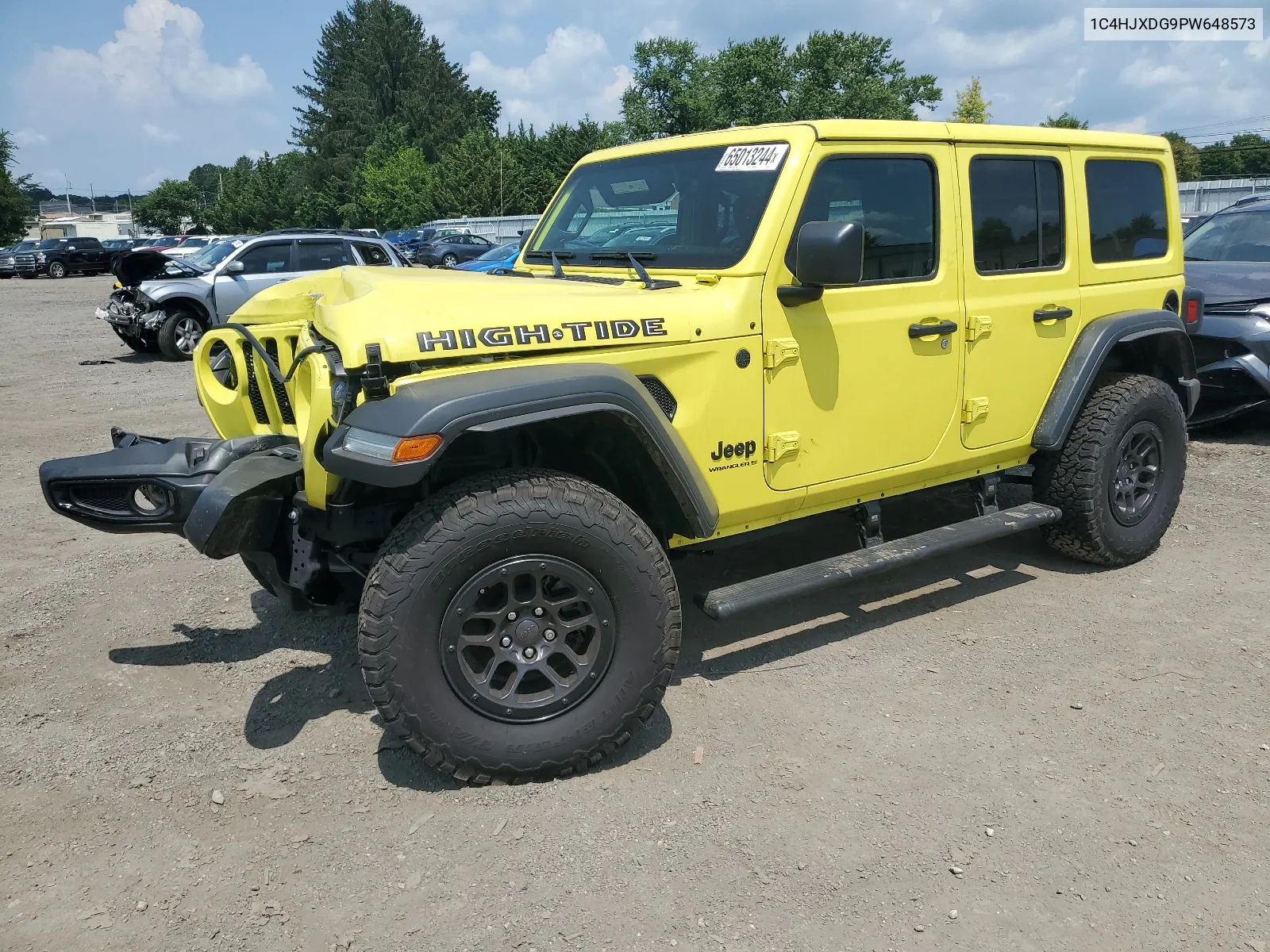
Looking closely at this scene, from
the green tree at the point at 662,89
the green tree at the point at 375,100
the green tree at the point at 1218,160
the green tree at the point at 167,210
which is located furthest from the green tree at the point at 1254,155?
the green tree at the point at 167,210

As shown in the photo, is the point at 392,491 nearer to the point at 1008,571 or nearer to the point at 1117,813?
the point at 1117,813

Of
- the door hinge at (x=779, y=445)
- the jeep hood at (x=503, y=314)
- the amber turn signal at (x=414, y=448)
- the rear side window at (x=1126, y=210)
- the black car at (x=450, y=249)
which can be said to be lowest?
the door hinge at (x=779, y=445)

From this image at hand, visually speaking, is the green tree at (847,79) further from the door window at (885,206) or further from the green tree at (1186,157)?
the door window at (885,206)

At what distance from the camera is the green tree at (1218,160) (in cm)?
5300

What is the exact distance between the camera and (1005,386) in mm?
4328

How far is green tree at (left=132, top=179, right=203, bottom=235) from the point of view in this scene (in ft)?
281

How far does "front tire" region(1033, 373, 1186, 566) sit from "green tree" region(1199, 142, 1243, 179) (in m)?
56.9

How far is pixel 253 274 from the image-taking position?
45.0 ft

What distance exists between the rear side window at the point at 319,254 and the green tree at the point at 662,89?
49741 millimetres

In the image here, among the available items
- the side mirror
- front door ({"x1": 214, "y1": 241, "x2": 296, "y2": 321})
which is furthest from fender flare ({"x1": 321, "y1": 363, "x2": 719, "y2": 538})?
front door ({"x1": 214, "y1": 241, "x2": 296, "y2": 321})

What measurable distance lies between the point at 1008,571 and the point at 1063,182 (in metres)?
1.92

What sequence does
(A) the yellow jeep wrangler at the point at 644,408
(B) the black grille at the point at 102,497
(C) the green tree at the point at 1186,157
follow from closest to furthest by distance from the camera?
(A) the yellow jeep wrangler at the point at 644,408
(B) the black grille at the point at 102,497
(C) the green tree at the point at 1186,157

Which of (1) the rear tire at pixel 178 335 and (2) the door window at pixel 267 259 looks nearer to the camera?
(1) the rear tire at pixel 178 335

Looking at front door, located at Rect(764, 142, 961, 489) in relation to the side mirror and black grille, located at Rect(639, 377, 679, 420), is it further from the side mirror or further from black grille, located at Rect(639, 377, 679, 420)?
black grille, located at Rect(639, 377, 679, 420)
